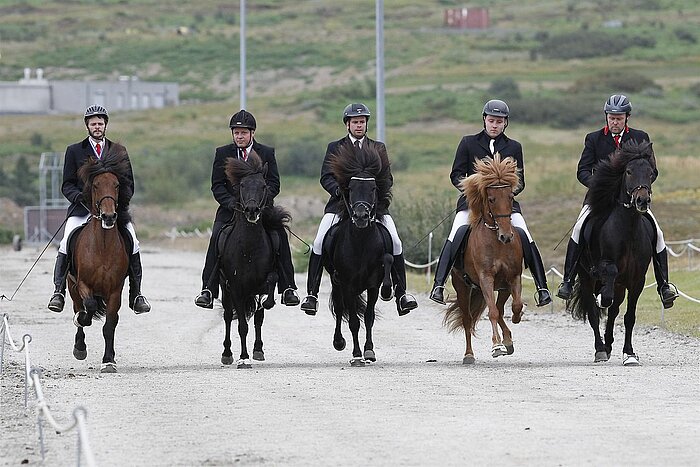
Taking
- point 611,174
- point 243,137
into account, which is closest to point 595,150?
point 611,174

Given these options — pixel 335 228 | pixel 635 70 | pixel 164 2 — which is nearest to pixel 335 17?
pixel 164 2

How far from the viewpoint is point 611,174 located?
51.8 feet

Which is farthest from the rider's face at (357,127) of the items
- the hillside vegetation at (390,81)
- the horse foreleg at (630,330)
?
the hillside vegetation at (390,81)

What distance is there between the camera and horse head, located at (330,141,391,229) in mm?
15414

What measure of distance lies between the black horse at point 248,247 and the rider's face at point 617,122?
383 cm

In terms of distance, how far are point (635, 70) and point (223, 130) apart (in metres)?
31.2

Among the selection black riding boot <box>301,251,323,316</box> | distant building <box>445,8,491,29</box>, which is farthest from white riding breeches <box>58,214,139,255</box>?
distant building <box>445,8,491,29</box>

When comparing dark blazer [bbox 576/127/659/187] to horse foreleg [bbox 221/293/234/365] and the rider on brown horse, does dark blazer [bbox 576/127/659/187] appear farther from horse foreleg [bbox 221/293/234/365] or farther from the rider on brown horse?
the rider on brown horse

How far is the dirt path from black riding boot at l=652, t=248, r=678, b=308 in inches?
27.5

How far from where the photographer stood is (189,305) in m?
26.2

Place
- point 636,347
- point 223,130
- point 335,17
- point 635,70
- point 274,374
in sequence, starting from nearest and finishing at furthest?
1. point 274,374
2. point 636,347
3. point 223,130
4. point 635,70
5. point 335,17

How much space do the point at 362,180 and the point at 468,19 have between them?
137 m

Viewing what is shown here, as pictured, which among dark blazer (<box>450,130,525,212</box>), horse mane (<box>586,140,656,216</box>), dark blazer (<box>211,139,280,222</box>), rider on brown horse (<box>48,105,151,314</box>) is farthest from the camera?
dark blazer (<box>450,130,525,212</box>)

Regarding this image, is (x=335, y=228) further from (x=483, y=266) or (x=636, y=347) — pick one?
(x=636, y=347)
